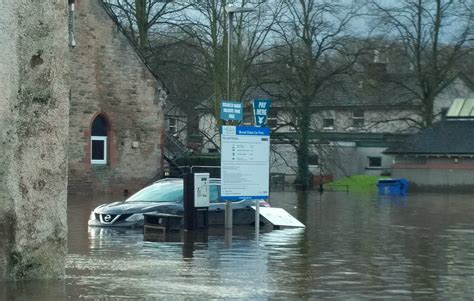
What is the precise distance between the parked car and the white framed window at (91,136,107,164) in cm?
2212

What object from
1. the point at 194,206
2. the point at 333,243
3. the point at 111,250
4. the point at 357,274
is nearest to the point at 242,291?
the point at 357,274

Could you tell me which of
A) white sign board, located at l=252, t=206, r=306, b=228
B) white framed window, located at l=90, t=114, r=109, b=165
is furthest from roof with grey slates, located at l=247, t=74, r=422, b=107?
white sign board, located at l=252, t=206, r=306, b=228

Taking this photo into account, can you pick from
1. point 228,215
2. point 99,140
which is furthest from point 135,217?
point 99,140

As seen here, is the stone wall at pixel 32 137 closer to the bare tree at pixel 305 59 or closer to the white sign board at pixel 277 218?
the white sign board at pixel 277 218

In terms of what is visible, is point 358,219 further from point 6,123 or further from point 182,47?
point 182,47

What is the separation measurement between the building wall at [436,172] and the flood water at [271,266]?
39.8 meters

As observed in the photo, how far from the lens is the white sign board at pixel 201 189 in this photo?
2303cm

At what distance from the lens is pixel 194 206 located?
77.0 ft

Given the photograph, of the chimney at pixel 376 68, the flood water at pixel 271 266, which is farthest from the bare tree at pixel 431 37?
the flood water at pixel 271 266

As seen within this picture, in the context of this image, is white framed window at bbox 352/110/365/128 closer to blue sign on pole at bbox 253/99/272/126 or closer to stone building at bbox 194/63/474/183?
stone building at bbox 194/63/474/183

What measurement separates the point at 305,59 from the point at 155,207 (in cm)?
3748

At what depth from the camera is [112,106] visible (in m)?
48.0

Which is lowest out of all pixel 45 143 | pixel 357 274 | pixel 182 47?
pixel 357 274

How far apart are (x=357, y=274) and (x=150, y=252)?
174 inches
